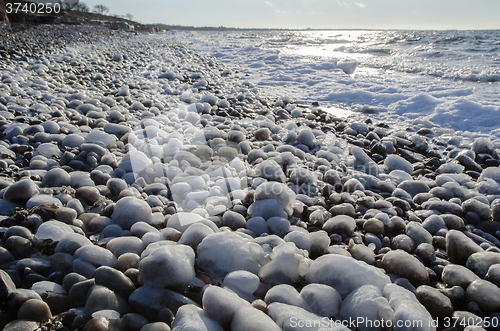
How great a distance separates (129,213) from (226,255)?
0.61 metres

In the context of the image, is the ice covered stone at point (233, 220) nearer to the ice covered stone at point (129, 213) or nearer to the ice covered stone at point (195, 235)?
the ice covered stone at point (195, 235)

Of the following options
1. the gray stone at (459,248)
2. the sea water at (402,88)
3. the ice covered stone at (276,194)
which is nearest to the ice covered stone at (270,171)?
the ice covered stone at (276,194)

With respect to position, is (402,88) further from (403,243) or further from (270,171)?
(403,243)

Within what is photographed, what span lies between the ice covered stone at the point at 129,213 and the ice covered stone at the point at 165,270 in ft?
1.40

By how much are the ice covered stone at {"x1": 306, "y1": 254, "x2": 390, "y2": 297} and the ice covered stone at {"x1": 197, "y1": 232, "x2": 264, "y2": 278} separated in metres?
0.24

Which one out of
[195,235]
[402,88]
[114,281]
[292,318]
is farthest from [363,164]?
[402,88]

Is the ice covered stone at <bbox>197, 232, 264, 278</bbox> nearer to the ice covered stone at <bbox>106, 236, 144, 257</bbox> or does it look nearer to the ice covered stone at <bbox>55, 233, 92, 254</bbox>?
the ice covered stone at <bbox>106, 236, 144, 257</bbox>

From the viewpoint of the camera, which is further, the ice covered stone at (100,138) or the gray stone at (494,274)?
the ice covered stone at (100,138)

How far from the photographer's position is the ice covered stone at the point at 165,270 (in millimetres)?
1012

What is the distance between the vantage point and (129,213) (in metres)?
1.43

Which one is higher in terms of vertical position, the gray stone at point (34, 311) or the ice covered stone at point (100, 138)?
the ice covered stone at point (100, 138)

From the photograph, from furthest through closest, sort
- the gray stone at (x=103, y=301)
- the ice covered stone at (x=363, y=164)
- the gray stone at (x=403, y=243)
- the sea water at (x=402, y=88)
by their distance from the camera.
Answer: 1. the sea water at (x=402, y=88)
2. the ice covered stone at (x=363, y=164)
3. the gray stone at (x=403, y=243)
4. the gray stone at (x=103, y=301)

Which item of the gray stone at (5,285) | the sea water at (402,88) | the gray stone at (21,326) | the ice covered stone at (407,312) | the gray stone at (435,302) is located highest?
the sea water at (402,88)

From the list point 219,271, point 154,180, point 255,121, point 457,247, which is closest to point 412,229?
point 457,247
